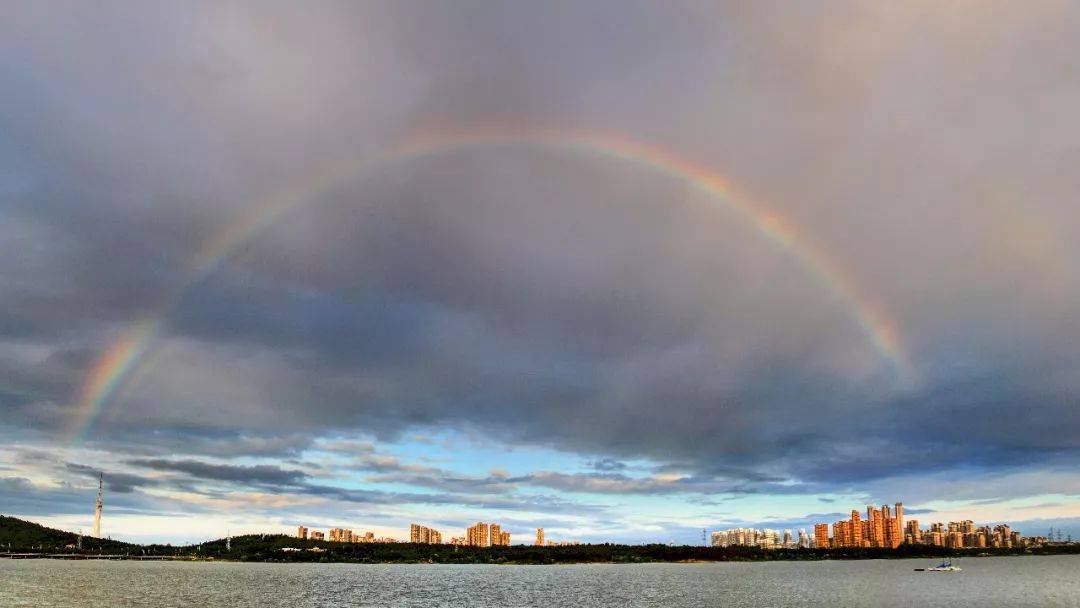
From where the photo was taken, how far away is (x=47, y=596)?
189m

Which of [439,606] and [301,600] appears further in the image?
[301,600]

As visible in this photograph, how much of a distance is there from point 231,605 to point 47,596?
5692 centimetres

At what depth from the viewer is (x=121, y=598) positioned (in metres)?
Answer: 187

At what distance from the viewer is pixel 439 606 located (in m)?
173

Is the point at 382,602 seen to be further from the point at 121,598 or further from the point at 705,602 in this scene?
the point at 705,602

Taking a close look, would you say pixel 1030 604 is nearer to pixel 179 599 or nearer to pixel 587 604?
pixel 587 604

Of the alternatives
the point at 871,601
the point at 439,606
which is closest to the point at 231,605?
the point at 439,606

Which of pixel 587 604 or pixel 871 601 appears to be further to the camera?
pixel 871 601

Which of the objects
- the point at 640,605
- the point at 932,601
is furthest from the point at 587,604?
the point at 932,601

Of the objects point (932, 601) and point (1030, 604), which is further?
point (932, 601)

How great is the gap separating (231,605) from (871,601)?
515 ft

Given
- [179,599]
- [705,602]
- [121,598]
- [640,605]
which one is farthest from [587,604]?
[121,598]

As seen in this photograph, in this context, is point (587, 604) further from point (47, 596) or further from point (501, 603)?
point (47, 596)

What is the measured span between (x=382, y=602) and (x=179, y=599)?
174 feet
